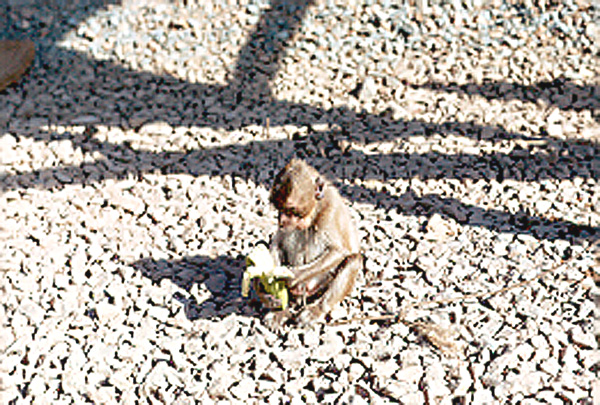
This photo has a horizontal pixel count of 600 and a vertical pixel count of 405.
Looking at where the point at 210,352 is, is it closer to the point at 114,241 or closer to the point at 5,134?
the point at 114,241

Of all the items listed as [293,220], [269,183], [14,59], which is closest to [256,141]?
[269,183]

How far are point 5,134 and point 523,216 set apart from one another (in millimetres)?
4607

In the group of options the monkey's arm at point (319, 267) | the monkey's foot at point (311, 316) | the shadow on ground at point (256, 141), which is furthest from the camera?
the shadow on ground at point (256, 141)

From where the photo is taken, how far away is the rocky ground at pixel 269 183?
4207mm

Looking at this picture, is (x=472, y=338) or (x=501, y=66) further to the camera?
(x=501, y=66)

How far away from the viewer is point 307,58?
7.15m

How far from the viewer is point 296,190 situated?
403 centimetres

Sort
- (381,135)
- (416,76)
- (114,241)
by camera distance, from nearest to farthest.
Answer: (114,241), (381,135), (416,76)

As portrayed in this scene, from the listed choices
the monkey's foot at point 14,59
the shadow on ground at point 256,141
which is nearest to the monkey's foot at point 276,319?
the shadow on ground at point 256,141

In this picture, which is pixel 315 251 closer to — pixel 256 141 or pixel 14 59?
pixel 256 141

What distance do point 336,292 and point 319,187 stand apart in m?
0.69

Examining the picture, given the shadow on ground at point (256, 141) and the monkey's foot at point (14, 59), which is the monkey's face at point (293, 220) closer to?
the shadow on ground at point (256, 141)

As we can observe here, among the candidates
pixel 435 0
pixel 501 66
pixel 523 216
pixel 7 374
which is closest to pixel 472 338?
pixel 523 216

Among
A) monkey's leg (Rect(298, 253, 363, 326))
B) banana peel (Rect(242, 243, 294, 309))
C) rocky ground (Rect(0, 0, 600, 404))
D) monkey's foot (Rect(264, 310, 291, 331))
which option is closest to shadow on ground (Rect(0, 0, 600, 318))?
rocky ground (Rect(0, 0, 600, 404))
